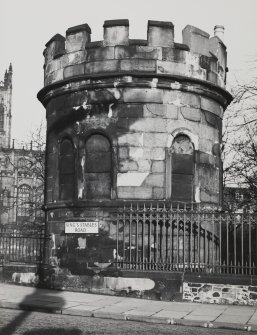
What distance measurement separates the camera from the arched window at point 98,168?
1397cm

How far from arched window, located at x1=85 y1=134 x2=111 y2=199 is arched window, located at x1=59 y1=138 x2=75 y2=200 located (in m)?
0.55

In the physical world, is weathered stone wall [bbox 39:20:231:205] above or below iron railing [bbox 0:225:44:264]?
above

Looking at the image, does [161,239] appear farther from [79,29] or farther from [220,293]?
[79,29]

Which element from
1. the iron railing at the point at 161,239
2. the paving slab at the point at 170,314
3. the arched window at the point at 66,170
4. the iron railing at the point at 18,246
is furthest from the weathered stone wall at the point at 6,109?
the paving slab at the point at 170,314

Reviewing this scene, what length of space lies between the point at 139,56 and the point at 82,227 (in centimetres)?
441

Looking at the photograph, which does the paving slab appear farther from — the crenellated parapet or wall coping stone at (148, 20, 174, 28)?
wall coping stone at (148, 20, 174, 28)

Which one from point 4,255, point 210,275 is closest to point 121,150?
point 210,275

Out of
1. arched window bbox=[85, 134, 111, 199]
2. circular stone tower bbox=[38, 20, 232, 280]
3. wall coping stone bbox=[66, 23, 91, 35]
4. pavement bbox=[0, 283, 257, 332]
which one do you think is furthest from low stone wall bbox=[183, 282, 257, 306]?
wall coping stone bbox=[66, 23, 91, 35]

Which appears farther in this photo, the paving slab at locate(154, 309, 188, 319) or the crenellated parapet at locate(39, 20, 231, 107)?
the crenellated parapet at locate(39, 20, 231, 107)

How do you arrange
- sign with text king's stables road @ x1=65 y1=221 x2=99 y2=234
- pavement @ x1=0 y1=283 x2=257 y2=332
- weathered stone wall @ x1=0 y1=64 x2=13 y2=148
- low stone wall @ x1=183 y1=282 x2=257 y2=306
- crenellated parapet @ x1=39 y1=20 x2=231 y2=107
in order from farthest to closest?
weathered stone wall @ x1=0 y1=64 x2=13 y2=148, crenellated parapet @ x1=39 y1=20 x2=231 y2=107, sign with text king's stables road @ x1=65 y1=221 x2=99 y2=234, low stone wall @ x1=183 y1=282 x2=257 y2=306, pavement @ x1=0 y1=283 x2=257 y2=332

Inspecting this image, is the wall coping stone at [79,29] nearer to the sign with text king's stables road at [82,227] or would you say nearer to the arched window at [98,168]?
the arched window at [98,168]

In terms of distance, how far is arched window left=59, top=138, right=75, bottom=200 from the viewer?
1454 cm

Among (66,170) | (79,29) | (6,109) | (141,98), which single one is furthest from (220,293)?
(6,109)

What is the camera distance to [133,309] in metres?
11.1
